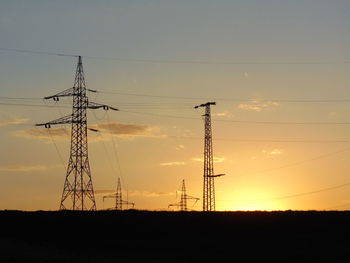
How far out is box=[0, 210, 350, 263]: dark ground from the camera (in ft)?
156

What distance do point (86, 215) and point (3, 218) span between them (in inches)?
335

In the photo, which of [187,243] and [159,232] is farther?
[159,232]

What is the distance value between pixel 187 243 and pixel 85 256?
29.1 feet

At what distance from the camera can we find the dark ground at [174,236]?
47656 millimetres

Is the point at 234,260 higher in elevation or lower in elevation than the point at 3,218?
lower

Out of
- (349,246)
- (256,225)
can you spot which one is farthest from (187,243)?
(349,246)

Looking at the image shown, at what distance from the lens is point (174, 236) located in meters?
55.7

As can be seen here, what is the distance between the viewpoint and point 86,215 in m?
62.5

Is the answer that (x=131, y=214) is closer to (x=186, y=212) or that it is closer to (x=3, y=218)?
(x=186, y=212)

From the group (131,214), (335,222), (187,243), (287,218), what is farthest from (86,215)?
(335,222)

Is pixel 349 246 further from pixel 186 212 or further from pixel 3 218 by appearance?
pixel 3 218

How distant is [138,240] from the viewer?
55125 mm

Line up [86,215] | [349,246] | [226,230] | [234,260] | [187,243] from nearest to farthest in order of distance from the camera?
[234,260], [349,246], [187,243], [226,230], [86,215]

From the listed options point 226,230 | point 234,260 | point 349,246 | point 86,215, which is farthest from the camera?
point 86,215
